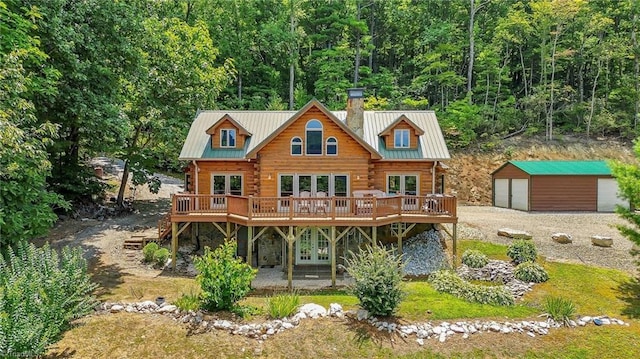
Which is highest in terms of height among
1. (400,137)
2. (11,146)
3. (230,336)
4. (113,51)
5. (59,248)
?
(113,51)

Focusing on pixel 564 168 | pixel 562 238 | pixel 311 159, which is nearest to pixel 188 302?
pixel 311 159

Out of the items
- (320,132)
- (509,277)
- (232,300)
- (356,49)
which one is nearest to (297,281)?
(232,300)

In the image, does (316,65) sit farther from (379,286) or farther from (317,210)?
(379,286)

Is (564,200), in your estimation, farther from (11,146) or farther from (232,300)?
(11,146)

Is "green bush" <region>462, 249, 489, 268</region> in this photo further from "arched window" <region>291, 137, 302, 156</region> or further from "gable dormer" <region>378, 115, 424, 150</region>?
"arched window" <region>291, 137, 302, 156</region>

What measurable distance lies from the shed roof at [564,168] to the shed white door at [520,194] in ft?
3.12

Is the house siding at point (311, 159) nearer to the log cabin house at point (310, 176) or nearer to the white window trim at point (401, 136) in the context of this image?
the log cabin house at point (310, 176)

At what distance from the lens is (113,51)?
55.5 ft

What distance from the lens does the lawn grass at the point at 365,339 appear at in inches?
371

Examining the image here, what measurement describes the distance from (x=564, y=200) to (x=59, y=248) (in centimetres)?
2816

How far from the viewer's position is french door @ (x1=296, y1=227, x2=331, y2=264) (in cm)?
1695

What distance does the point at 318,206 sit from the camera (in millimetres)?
14633

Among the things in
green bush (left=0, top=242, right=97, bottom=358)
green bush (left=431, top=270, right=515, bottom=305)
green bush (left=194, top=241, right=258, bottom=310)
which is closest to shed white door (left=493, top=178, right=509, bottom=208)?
green bush (left=431, top=270, right=515, bottom=305)

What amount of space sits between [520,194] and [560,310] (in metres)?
15.0
